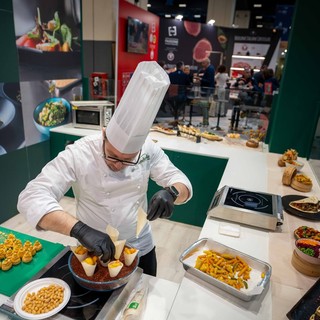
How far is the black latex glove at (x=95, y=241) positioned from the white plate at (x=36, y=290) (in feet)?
0.55

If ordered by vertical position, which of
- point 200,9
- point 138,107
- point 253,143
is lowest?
point 253,143

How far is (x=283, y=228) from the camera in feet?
5.64

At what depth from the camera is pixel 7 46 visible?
270 cm

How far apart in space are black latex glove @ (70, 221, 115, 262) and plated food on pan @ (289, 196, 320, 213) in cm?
132

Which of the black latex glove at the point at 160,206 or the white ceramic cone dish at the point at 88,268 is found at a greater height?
the black latex glove at the point at 160,206

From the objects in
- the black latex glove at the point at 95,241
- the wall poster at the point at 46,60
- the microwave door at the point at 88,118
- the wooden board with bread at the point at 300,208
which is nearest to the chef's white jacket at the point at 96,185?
the black latex glove at the point at 95,241

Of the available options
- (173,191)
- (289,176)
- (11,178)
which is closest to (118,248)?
(173,191)

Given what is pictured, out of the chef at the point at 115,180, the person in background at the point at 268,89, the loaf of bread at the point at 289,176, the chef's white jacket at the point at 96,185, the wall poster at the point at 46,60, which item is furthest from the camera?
the person in background at the point at 268,89

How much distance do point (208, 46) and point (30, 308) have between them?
9.25m

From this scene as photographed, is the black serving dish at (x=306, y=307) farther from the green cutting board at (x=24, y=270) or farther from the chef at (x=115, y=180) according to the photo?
the green cutting board at (x=24, y=270)

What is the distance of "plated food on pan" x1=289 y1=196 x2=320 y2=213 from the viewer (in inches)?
73.2

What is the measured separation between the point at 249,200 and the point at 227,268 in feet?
2.17

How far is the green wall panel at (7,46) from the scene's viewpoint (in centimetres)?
262

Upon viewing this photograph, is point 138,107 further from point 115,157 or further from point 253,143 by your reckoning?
point 253,143
